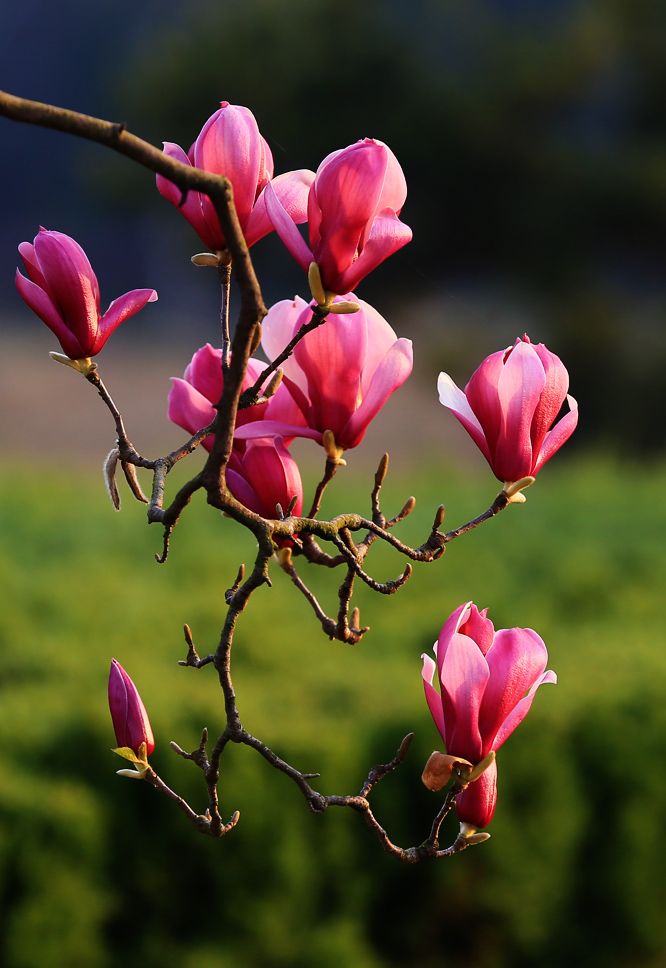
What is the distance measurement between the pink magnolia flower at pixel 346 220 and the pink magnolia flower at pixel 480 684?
0.45 ft

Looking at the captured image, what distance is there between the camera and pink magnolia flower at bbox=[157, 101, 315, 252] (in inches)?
14.2

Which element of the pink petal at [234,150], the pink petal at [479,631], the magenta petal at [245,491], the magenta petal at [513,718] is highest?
the pink petal at [234,150]

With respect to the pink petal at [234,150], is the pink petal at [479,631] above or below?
below

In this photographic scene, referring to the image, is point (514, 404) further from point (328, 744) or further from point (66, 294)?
point (328, 744)

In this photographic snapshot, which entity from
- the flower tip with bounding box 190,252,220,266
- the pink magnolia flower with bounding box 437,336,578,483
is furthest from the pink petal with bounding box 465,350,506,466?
the flower tip with bounding box 190,252,220,266

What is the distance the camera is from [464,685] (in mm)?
361

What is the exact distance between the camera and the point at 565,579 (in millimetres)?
2014

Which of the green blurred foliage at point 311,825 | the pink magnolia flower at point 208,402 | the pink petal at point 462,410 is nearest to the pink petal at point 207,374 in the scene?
the pink magnolia flower at point 208,402

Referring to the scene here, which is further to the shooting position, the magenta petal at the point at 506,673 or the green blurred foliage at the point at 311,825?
the green blurred foliage at the point at 311,825

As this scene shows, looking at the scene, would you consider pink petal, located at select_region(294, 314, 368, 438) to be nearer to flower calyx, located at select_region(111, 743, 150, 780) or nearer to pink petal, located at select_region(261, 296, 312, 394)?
pink petal, located at select_region(261, 296, 312, 394)

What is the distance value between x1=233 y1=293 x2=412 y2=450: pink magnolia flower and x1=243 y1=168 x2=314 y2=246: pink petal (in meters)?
0.04

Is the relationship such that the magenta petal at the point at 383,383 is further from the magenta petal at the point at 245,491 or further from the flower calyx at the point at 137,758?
the flower calyx at the point at 137,758

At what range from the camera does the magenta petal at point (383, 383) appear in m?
0.39

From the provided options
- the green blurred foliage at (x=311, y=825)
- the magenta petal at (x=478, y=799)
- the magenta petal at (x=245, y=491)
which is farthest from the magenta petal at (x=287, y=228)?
the green blurred foliage at (x=311, y=825)
